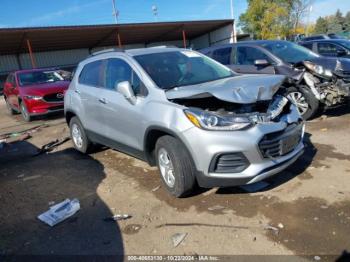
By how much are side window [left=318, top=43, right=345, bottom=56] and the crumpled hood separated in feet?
25.9

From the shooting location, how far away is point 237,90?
4.02m

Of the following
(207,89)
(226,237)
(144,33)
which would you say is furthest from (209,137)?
(144,33)

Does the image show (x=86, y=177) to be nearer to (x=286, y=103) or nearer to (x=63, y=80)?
(x=286, y=103)

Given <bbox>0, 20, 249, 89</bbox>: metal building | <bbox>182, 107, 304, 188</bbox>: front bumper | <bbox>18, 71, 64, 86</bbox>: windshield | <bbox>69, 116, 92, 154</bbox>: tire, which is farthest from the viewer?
<bbox>0, 20, 249, 89</bbox>: metal building

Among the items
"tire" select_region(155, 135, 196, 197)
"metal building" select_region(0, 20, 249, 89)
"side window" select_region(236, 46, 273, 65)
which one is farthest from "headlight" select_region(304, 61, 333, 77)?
"metal building" select_region(0, 20, 249, 89)

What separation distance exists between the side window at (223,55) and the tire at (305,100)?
2.22 metres

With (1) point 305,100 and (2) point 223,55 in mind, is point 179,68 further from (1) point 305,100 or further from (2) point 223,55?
(2) point 223,55

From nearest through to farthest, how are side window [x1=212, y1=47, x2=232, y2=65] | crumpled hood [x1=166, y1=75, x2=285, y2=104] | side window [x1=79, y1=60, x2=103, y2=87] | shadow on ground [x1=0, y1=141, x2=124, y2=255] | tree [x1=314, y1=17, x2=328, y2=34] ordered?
shadow on ground [x1=0, y1=141, x2=124, y2=255] → crumpled hood [x1=166, y1=75, x2=285, y2=104] → side window [x1=79, y1=60, x2=103, y2=87] → side window [x1=212, y1=47, x2=232, y2=65] → tree [x1=314, y1=17, x2=328, y2=34]

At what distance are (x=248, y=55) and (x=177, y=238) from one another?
19.6ft

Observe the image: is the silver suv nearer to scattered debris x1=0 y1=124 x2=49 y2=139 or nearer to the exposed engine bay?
the exposed engine bay

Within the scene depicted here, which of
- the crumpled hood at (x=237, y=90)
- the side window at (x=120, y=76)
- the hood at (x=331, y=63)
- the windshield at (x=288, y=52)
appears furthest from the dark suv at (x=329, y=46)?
the side window at (x=120, y=76)

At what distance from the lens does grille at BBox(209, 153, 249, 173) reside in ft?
12.2

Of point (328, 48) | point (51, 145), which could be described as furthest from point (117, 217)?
point (328, 48)

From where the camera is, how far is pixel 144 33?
34719 mm
